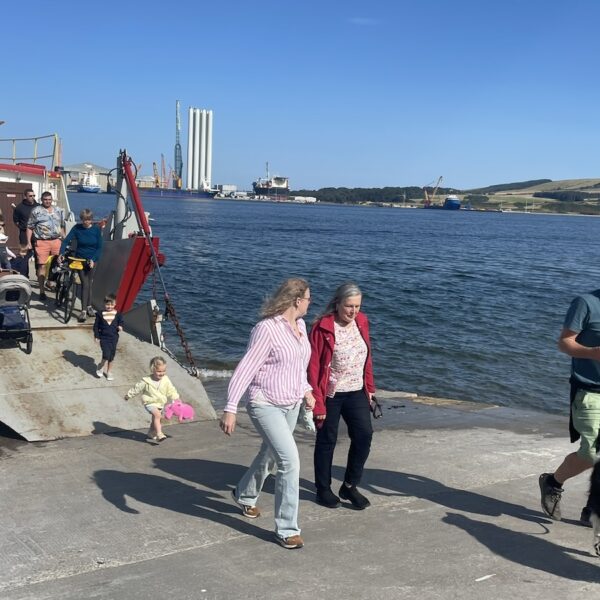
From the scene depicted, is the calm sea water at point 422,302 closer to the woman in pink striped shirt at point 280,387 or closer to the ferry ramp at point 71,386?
the ferry ramp at point 71,386

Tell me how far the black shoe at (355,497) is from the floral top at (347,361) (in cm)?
74

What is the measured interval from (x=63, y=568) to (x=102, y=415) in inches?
128

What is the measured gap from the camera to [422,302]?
1043 inches

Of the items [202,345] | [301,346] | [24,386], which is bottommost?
[202,345]

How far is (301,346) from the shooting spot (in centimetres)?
475

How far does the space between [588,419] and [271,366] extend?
210 centimetres

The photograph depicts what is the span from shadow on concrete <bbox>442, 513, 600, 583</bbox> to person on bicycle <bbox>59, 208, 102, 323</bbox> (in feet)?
21.0

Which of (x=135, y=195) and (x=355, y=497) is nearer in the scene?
(x=355, y=497)

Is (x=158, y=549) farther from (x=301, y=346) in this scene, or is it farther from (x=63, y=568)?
(x=301, y=346)

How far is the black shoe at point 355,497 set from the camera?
5332mm

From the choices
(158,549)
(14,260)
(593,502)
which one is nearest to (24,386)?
(158,549)

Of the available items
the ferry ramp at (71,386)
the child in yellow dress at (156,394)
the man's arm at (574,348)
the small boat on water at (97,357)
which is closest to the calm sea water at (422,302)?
the small boat on water at (97,357)

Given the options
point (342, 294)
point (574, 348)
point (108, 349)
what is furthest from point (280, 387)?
point (108, 349)

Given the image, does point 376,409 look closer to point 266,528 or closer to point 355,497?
point 355,497
